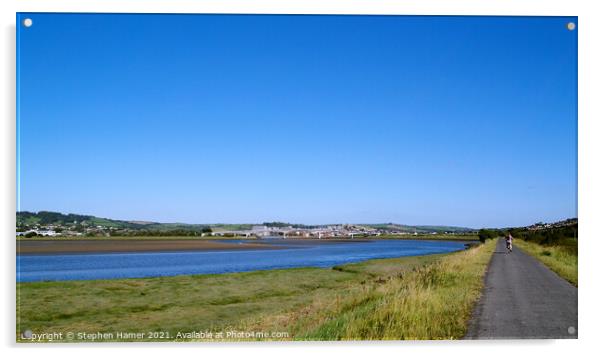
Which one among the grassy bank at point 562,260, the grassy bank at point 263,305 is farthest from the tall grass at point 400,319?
the grassy bank at point 562,260

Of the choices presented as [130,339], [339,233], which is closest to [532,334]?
[339,233]

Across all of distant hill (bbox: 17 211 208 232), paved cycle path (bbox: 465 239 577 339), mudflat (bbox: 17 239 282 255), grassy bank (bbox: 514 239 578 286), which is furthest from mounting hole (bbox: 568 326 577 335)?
mudflat (bbox: 17 239 282 255)

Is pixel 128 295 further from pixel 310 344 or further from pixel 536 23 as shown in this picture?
pixel 536 23

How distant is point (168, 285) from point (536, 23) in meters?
11.7

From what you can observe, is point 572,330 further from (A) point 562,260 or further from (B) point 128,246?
(B) point 128,246

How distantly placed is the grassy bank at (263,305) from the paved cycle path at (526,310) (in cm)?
28

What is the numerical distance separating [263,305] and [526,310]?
21.5 feet

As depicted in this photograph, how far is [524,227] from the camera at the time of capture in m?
9.01

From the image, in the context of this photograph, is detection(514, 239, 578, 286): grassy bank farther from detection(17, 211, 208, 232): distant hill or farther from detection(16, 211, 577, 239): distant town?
detection(17, 211, 208, 232): distant hill

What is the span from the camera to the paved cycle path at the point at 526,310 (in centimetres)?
684

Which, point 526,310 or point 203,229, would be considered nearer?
point 526,310

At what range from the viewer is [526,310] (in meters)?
7.59

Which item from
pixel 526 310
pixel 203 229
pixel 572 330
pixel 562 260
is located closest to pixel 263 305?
pixel 203 229

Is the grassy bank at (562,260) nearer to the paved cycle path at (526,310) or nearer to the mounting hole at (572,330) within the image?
the paved cycle path at (526,310)
